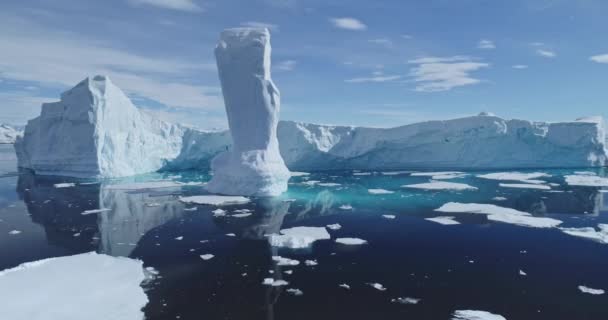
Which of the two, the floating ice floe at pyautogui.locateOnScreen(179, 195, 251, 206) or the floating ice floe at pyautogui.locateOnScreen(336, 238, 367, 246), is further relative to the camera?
the floating ice floe at pyautogui.locateOnScreen(179, 195, 251, 206)

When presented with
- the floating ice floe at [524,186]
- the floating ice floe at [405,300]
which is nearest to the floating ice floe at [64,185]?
the floating ice floe at [405,300]

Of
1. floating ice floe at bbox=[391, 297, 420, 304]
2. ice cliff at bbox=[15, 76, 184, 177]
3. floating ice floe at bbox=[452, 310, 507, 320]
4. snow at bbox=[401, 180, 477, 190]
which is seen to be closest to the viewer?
floating ice floe at bbox=[452, 310, 507, 320]

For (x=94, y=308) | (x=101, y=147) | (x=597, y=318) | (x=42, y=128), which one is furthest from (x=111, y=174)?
(x=597, y=318)

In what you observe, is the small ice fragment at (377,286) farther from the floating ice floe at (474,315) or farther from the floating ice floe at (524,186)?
the floating ice floe at (524,186)

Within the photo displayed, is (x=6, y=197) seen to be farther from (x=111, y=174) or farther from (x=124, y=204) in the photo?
(x=111, y=174)

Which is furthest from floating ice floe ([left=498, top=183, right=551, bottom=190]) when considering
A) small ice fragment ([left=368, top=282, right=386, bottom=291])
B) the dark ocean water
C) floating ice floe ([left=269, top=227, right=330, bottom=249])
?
small ice fragment ([left=368, top=282, right=386, bottom=291])

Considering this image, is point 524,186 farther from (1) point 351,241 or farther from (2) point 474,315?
(2) point 474,315

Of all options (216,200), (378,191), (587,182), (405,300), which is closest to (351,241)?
(405,300)

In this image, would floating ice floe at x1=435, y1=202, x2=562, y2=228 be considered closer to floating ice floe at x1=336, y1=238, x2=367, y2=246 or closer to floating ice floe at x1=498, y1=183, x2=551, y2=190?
floating ice floe at x1=336, y1=238, x2=367, y2=246
